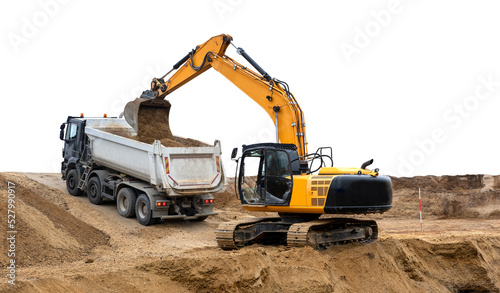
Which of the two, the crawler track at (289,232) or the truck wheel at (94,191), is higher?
Answer: the truck wheel at (94,191)

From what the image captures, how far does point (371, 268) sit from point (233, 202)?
34.9ft

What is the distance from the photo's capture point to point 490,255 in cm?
1475

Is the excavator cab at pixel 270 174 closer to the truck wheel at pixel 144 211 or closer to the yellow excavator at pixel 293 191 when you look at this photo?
the yellow excavator at pixel 293 191

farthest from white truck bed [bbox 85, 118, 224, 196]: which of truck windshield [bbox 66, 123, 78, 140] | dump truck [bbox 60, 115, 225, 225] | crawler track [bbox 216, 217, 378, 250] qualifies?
A: crawler track [bbox 216, 217, 378, 250]

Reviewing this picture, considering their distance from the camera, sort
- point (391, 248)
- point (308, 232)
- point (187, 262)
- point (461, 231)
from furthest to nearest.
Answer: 1. point (461, 231)
2. point (391, 248)
3. point (308, 232)
4. point (187, 262)

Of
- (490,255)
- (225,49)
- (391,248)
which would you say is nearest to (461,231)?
(490,255)

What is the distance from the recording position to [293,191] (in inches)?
460

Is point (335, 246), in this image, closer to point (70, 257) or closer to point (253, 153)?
point (253, 153)

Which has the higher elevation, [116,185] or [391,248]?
[116,185]

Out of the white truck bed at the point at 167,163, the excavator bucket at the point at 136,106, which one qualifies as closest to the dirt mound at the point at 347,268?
the white truck bed at the point at 167,163

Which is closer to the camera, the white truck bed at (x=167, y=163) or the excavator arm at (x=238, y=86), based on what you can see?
the excavator arm at (x=238, y=86)

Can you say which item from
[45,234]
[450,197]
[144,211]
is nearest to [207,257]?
[45,234]

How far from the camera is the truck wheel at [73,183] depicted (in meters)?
19.1

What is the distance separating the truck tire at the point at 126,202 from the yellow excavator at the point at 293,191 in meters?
4.95
